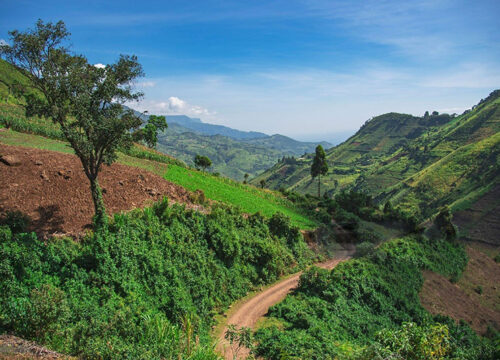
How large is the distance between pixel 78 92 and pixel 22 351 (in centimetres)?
1226

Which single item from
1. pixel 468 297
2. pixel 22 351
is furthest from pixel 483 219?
pixel 22 351

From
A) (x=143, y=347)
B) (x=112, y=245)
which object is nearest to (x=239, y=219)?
(x=112, y=245)

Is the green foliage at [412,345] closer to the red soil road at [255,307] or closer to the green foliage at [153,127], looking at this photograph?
the red soil road at [255,307]

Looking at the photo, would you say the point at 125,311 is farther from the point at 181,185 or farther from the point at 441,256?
the point at 441,256

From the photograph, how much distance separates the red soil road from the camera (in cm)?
1781

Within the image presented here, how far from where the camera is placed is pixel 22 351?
9.30m

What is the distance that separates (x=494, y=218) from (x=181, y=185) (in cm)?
9674

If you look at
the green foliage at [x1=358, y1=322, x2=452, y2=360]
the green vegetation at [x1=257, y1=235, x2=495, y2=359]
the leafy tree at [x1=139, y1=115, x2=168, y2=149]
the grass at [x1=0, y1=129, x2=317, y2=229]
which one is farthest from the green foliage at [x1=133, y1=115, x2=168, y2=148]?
the green foliage at [x1=358, y1=322, x2=452, y2=360]

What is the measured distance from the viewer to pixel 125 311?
1420cm

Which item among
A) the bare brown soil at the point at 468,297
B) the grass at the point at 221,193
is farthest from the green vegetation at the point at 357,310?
the grass at the point at 221,193

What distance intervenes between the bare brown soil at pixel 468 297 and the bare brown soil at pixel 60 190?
1058 inches

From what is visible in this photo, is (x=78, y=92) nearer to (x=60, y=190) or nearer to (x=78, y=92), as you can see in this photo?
(x=78, y=92)

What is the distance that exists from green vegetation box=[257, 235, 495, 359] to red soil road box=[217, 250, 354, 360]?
1165mm

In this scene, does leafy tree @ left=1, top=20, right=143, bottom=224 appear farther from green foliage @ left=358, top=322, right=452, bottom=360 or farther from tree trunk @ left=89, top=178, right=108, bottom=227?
green foliage @ left=358, top=322, right=452, bottom=360
